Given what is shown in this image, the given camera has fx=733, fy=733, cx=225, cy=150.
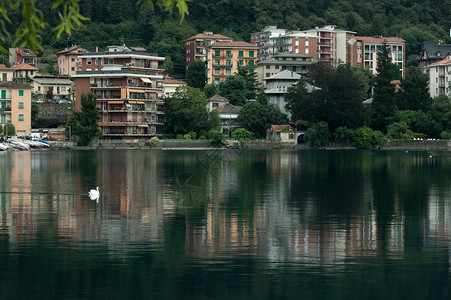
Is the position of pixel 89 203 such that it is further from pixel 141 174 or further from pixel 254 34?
pixel 254 34

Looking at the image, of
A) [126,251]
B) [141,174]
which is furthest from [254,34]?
[126,251]

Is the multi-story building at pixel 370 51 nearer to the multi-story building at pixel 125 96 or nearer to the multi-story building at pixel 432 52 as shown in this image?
the multi-story building at pixel 432 52

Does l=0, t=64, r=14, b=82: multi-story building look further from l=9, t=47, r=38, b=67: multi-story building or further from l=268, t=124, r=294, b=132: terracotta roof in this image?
l=268, t=124, r=294, b=132: terracotta roof

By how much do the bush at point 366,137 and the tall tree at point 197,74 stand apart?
42.8m

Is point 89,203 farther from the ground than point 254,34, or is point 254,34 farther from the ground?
point 254,34

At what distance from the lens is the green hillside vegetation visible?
144125mm

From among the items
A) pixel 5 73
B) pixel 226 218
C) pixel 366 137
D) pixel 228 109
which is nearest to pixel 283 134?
pixel 228 109

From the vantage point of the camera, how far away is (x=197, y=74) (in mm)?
135625

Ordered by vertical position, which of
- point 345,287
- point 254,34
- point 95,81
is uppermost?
point 254,34

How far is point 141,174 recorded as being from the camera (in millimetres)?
49969

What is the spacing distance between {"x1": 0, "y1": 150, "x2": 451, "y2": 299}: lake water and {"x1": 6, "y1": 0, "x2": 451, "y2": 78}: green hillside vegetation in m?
99.1

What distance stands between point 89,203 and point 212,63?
10335 cm

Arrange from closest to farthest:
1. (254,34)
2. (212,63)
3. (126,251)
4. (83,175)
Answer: (126,251) < (83,175) < (212,63) < (254,34)

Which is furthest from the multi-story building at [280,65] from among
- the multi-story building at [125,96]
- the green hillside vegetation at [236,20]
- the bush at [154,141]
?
the bush at [154,141]
